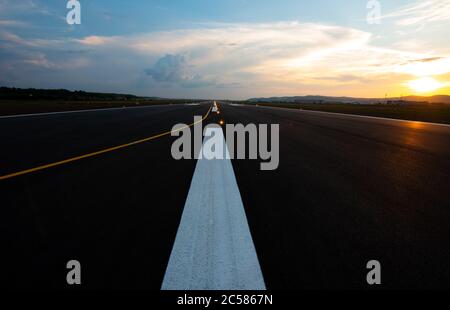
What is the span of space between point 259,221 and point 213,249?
2.59 ft

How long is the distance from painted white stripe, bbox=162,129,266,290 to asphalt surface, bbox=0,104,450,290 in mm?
91

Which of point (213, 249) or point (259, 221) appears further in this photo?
point (259, 221)

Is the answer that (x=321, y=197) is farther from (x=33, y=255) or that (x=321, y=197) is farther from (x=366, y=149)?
(x=366, y=149)

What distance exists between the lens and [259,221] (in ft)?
10.8

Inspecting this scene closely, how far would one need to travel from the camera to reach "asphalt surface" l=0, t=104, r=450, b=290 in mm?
2316

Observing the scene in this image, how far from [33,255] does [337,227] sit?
267 centimetres

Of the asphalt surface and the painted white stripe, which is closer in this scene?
the painted white stripe

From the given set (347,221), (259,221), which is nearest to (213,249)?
(259,221)

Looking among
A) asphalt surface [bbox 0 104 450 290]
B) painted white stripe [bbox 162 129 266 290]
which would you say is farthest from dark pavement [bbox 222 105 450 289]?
painted white stripe [bbox 162 129 266 290]

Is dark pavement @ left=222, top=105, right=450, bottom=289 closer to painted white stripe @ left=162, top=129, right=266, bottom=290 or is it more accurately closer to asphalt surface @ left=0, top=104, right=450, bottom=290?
asphalt surface @ left=0, top=104, right=450, bottom=290

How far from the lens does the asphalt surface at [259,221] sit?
2316 millimetres

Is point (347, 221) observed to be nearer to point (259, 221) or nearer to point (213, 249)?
point (259, 221)

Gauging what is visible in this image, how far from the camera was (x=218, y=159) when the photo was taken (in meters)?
7.21

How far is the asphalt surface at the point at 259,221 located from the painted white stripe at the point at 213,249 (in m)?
0.09
